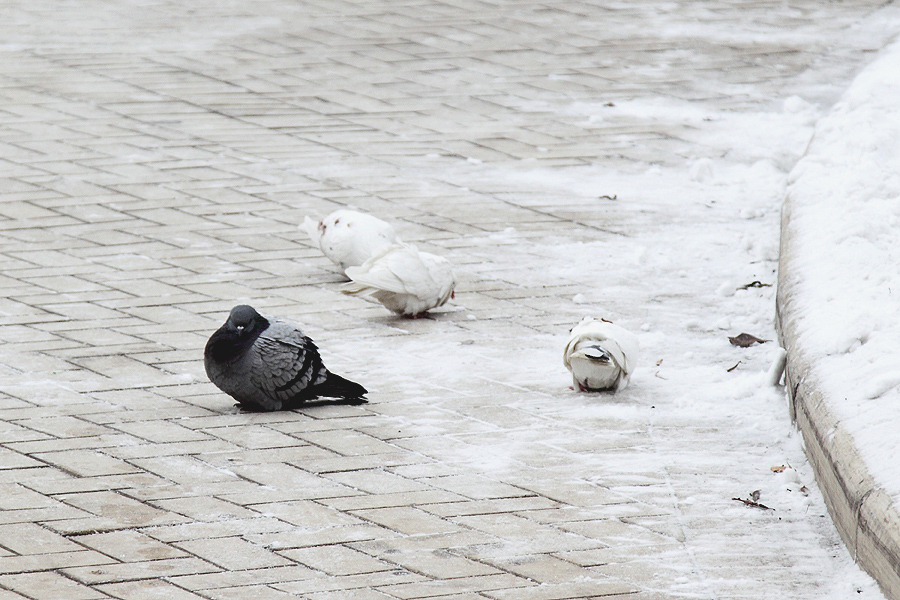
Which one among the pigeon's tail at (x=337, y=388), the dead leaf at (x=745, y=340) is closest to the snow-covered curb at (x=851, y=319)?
the dead leaf at (x=745, y=340)

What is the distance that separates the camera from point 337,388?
3.89 metres

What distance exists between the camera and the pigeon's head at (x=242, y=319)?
3.79 m

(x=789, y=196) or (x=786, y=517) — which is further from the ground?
(x=789, y=196)

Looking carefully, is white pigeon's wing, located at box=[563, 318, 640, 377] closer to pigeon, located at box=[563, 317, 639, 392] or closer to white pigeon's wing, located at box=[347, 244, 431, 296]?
pigeon, located at box=[563, 317, 639, 392]

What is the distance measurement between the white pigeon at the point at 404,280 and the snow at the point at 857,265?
1.35 m

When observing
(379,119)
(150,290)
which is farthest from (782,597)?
(379,119)

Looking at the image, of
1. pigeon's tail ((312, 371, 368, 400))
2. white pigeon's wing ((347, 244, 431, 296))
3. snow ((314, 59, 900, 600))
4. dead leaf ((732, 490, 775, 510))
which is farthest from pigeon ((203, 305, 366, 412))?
dead leaf ((732, 490, 775, 510))

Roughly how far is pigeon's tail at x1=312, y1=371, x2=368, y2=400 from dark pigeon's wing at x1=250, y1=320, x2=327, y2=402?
0.02 meters

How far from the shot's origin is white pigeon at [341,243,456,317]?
4.57m

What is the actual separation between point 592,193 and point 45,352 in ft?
9.76

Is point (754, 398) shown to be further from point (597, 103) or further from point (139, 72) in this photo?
point (139, 72)

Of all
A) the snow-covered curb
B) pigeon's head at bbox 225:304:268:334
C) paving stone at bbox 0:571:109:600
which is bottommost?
paving stone at bbox 0:571:109:600

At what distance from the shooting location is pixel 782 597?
2.81 meters

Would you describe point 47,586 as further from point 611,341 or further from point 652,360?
point 652,360
